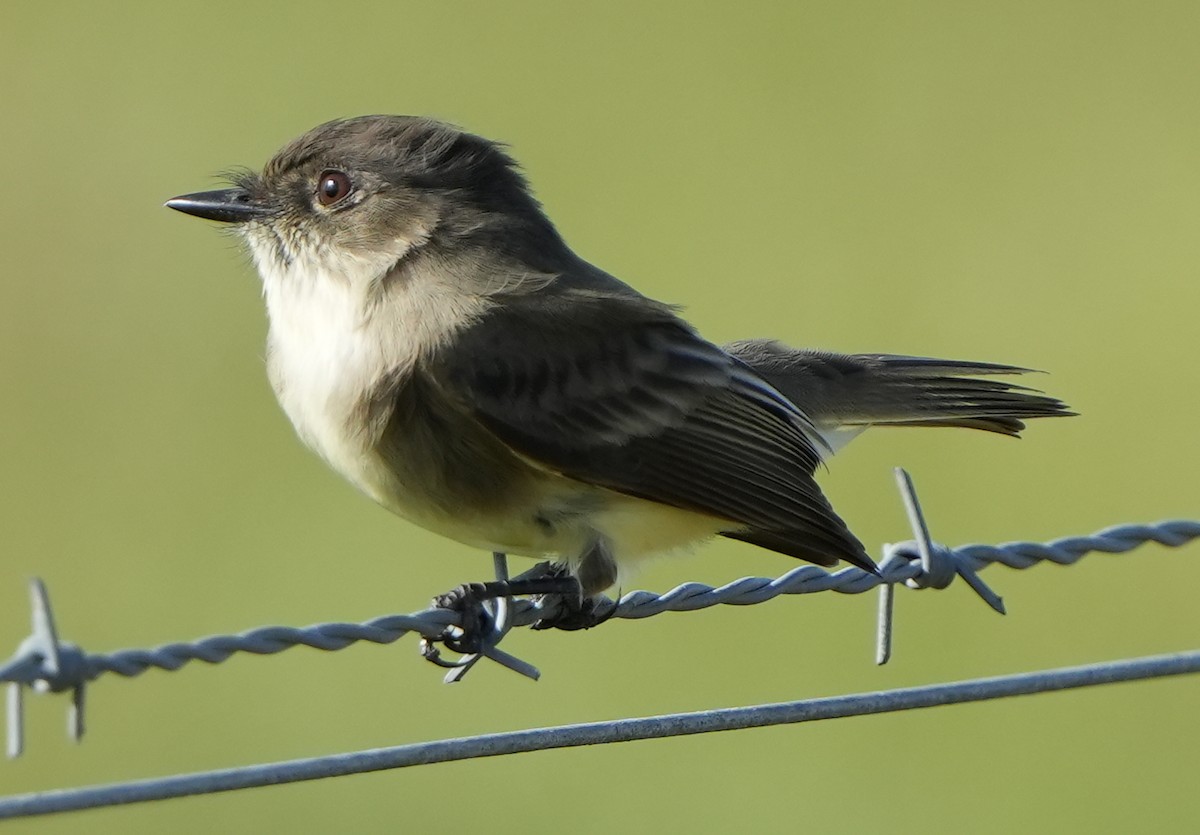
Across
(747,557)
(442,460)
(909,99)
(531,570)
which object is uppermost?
(909,99)

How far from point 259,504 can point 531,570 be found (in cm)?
436

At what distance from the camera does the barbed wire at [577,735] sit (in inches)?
101

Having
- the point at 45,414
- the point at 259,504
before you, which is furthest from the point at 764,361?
the point at 45,414

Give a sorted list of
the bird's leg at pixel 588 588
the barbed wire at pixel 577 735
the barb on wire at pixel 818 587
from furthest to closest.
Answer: the bird's leg at pixel 588 588
the barb on wire at pixel 818 587
the barbed wire at pixel 577 735

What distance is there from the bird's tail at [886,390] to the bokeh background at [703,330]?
1.45 m

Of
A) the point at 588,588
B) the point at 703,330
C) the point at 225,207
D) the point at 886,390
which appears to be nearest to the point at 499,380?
the point at 588,588

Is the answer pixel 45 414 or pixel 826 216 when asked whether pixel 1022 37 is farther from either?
pixel 45 414

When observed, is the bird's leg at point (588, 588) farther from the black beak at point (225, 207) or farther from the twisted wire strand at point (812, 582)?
the black beak at point (225, 207)

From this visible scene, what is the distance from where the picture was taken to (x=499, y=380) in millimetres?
4211

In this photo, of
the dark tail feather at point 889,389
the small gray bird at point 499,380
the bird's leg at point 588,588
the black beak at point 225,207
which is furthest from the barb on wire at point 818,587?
the black beak at point 225,207

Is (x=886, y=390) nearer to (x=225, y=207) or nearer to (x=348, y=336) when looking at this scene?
(x=348, y=336)

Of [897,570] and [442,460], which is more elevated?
[442,460]

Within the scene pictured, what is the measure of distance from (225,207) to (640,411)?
132 centimetres

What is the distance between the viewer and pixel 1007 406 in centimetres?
502
